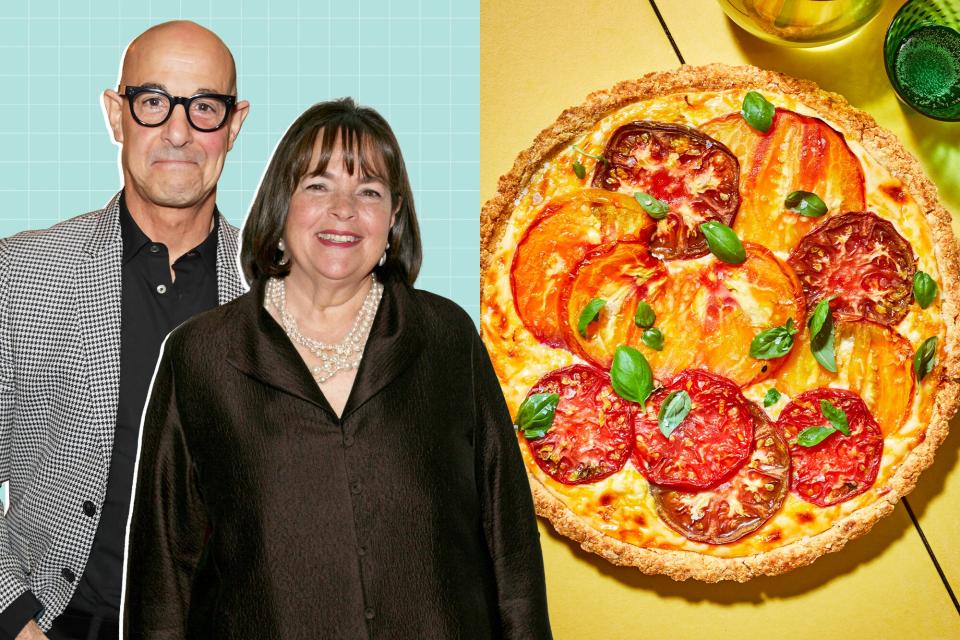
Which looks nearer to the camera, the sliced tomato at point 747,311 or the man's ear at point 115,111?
the man's ear at point 115,111

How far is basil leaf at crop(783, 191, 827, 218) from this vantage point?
Answer: 1942 mm

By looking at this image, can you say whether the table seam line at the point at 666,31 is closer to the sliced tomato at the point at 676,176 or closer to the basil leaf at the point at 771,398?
the sliced tomato at the point at 676,176

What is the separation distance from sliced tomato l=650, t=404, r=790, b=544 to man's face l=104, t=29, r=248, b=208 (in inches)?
43.6

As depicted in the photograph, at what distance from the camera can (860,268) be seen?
1.94 metres

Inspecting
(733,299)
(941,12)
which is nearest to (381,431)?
(733,299)

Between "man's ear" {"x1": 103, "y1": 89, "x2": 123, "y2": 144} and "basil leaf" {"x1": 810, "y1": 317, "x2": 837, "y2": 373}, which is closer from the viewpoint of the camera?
"man's ear" {"x1": 103, "y1": 89, "x2": 123, "y2": 144}

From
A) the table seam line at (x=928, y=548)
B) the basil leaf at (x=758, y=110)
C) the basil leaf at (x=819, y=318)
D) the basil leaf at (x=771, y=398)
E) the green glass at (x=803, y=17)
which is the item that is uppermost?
the green glass at (x=803, y=17)

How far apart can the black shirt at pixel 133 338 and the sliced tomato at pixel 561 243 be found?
27.6 inches

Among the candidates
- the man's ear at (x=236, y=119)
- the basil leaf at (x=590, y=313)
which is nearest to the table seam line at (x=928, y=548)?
the basil leaf at (x=590, y=313)

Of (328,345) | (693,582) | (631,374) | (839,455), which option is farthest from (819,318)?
(328,345)

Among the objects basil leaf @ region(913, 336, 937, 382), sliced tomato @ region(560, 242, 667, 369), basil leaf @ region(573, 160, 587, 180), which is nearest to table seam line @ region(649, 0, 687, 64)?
basil leaf @ region(573, 160, 587, 180)

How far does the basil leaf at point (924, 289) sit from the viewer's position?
1912 mm

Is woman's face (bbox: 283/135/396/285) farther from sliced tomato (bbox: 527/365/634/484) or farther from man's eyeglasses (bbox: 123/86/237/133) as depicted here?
sliced tomato (bbox: 527/365/634/484)

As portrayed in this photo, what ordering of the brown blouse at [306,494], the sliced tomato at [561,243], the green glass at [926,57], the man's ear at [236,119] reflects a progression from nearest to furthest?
the brown blouse at [306,494] < the man's ear at [236,119] < the green glass at [926,57] < the sliced tomato at [561,243]
